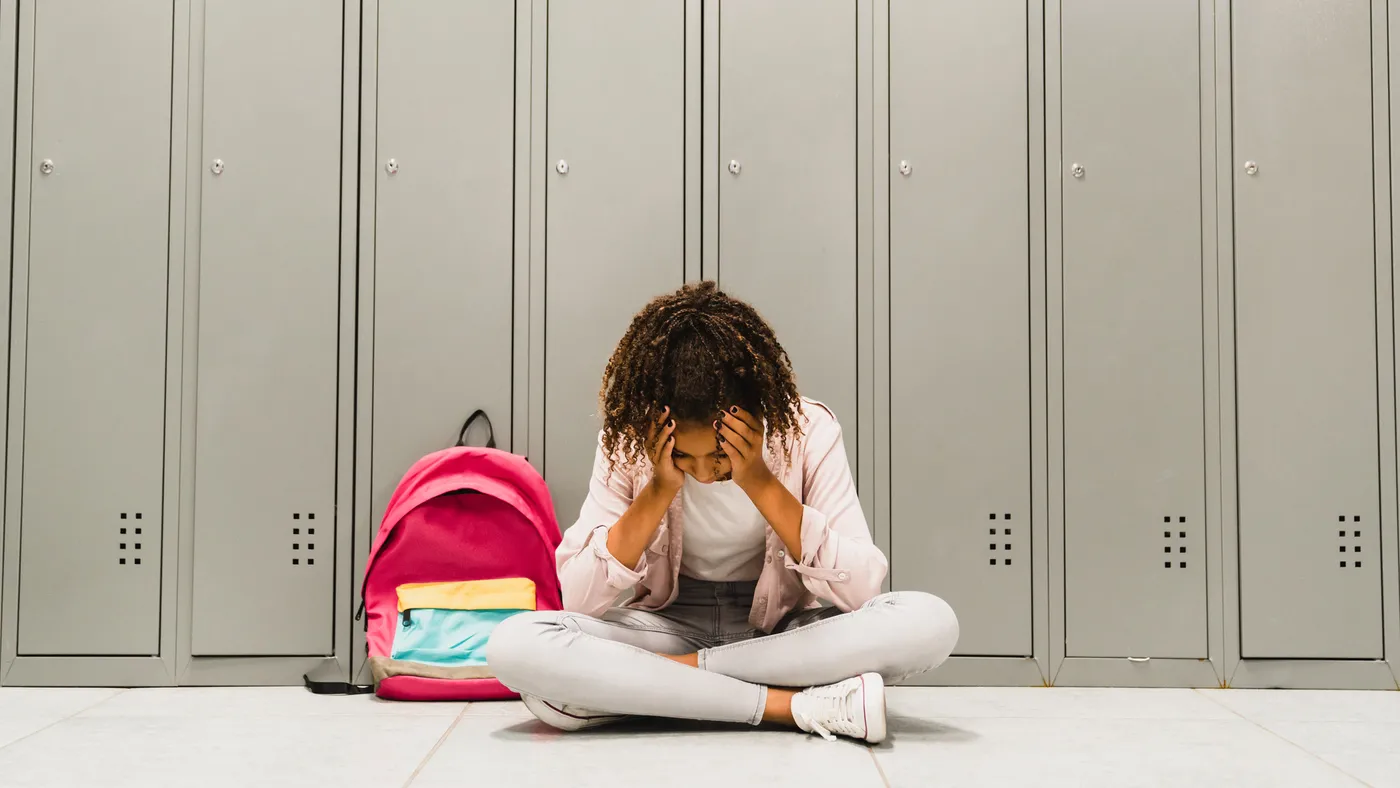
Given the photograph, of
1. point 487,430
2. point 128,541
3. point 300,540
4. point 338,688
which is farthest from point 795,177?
point 128,541

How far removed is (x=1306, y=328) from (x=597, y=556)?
1.95 meters

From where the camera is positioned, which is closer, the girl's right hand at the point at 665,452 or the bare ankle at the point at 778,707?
the girl's right hand at the point at 665,452

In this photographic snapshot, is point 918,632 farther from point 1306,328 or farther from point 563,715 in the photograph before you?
point 1306,328

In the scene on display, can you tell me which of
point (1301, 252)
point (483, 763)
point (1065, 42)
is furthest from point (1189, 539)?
point (483, 763)

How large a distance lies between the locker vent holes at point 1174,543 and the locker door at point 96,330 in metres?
2.57

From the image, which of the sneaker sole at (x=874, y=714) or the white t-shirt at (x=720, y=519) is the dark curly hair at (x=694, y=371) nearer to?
the white t-shirt at (x=720, y=519)

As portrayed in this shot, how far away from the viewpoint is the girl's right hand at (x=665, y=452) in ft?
5.96

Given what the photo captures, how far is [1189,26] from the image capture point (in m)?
2.60

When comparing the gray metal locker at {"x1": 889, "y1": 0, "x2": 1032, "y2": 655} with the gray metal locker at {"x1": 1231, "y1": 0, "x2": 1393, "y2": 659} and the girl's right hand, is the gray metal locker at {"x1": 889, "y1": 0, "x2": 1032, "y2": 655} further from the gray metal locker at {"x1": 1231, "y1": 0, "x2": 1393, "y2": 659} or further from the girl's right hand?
the girl's right hand

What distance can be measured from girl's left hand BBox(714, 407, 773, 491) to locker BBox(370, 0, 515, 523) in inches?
37.2

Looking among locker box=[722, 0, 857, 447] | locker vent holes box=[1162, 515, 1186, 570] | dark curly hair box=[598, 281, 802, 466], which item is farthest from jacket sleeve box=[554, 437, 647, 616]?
locker vent holes box=[1162, 515, 1186, 570]

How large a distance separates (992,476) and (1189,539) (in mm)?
528

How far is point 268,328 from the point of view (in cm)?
255

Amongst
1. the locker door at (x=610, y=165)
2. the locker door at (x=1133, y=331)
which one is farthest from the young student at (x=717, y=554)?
the locker door at (x=1133, y=331)
